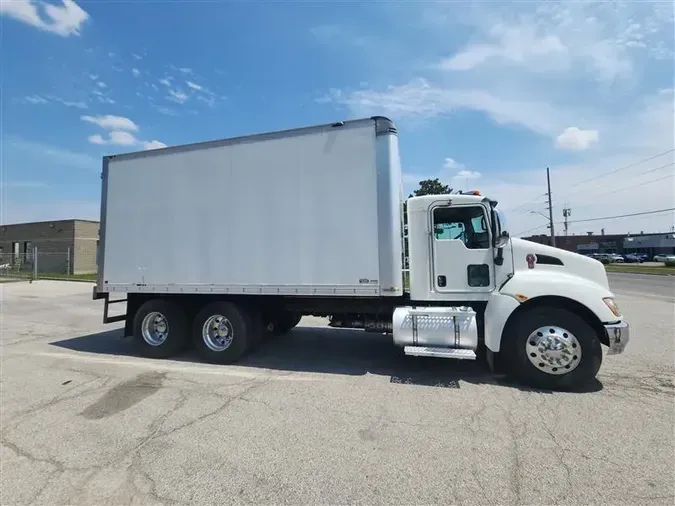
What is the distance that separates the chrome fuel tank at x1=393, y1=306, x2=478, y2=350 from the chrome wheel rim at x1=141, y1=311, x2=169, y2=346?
4.27m

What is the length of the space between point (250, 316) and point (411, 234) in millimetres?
3043

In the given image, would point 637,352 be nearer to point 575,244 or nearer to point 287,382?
point 287,382

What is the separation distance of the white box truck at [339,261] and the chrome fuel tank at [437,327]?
0.7 inches

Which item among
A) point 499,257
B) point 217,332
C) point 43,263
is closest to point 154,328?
point 217,332

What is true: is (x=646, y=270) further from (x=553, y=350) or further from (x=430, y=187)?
(x=553, y=350)

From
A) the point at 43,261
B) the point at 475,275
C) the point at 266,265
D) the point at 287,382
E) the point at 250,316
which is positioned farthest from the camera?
the point at 43,261

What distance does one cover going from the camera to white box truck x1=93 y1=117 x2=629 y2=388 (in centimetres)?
482

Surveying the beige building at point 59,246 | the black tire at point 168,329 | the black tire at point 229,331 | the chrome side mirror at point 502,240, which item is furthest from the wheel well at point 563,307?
the beige building at point 59,246

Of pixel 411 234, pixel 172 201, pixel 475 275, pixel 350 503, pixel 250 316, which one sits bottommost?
pixel 350 503

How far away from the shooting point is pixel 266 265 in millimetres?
5730

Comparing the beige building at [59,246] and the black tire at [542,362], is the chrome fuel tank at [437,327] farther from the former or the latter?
the beige building at [59,246]

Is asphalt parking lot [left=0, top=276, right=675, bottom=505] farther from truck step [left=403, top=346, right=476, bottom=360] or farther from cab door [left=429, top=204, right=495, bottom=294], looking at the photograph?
cab door [left=429, top=204, right=495, bottom=294]

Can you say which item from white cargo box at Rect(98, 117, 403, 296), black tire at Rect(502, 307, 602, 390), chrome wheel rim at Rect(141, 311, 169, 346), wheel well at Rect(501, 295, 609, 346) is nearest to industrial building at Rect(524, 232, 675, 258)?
wheel well at Rect(501, 295, 609, 346)

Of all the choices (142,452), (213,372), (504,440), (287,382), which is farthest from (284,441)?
(213,372)
